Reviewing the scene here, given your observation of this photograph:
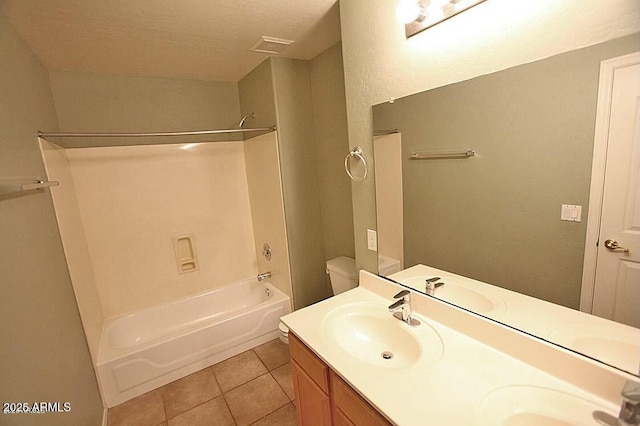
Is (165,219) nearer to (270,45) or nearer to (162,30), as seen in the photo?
(162,30)

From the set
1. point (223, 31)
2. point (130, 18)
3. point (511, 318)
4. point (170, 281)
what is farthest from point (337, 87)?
point (170, 281)

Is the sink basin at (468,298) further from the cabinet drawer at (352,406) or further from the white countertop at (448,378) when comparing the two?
the cabinet drawer at (352,406)

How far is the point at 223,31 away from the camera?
1.80 meters

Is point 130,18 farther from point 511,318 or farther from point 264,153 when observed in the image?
point 511,318

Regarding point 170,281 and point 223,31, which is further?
point 170,281

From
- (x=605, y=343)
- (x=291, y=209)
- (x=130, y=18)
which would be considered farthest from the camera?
(x=291, y=209)

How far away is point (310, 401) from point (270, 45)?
223cm

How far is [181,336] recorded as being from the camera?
230 cm

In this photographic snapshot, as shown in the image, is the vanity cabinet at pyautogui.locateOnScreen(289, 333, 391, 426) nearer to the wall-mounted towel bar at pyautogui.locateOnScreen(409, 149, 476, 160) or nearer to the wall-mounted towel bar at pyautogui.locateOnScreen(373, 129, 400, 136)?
the wall-mounted towel bar at pyautogui.locateOnScreen(409, 149, 476, 160)

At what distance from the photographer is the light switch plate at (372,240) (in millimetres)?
1678

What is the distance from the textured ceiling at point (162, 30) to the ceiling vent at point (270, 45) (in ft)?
0.13

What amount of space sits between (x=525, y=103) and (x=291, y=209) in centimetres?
191

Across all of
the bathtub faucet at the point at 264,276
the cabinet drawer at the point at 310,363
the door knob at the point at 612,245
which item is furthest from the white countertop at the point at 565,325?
the bathtub faucet at the point at 264,276

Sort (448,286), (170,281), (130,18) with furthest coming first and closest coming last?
1. (170,281)
2. (130,18)
3. (448,286)
